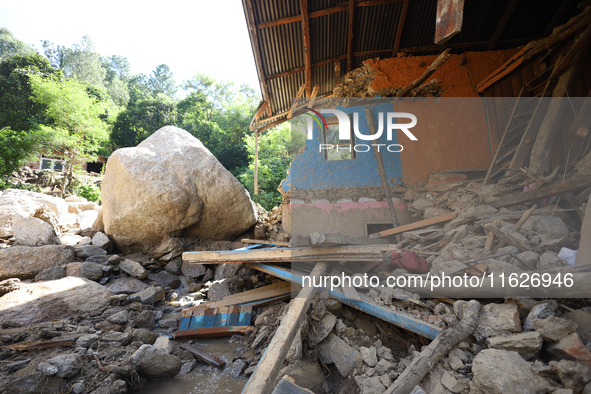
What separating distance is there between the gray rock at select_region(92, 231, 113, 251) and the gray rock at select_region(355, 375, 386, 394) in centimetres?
569

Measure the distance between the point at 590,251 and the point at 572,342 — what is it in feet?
3.77

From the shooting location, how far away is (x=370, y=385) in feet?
7.08

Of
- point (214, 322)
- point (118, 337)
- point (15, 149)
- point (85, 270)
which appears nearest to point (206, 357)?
point (214, 322)

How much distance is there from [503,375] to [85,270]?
5681mm

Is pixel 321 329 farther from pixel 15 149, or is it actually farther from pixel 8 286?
pixel 15 149

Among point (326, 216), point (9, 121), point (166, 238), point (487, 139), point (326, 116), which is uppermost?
point (9, 121)

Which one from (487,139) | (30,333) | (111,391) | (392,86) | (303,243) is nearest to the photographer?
(111,391)

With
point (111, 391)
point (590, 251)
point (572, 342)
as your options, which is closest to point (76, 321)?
point (111, 391)

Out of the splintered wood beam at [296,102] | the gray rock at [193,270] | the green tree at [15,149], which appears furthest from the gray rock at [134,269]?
the green tree at [15,149]

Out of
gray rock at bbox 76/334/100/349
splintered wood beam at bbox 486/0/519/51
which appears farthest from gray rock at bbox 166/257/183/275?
splintered wood beam at bbox 486/0/519/51

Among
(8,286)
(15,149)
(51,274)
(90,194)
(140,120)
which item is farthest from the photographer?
(140,120)

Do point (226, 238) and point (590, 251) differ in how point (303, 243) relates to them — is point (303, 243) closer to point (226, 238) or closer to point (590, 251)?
point (590, 251)

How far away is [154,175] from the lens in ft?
19.8

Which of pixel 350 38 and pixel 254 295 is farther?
pixel 350 38
